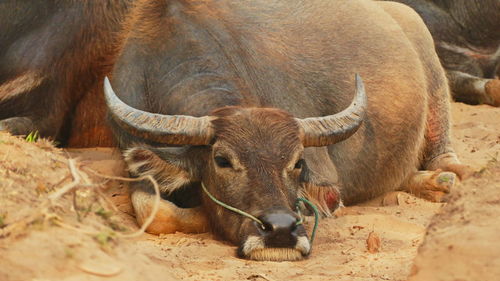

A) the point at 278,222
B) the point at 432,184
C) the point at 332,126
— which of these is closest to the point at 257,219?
the point at 278,222

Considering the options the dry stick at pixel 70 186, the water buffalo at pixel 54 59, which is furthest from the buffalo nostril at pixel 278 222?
the water buffalo at pixel 54 59

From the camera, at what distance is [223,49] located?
6.68m

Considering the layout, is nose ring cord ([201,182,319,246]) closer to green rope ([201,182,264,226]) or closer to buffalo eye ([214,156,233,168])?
green rope ([201,182,264,226])

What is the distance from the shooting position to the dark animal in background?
572 centimetres

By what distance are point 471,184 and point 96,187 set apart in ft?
5.34

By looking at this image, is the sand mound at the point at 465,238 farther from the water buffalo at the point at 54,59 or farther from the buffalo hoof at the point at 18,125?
the buffalo hoof at the point at 18,125

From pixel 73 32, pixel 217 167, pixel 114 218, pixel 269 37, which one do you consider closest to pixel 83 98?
pixel 73 32

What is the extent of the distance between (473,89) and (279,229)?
6.26 metres

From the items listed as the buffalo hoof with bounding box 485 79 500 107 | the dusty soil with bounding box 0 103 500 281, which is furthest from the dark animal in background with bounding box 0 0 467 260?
the buffalo hoof with bounding box 485 79 500 107

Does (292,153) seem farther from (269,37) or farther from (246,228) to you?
(269,37)

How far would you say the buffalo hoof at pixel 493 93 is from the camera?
10.8 meters

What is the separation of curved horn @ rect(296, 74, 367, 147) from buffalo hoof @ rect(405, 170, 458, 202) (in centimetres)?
135

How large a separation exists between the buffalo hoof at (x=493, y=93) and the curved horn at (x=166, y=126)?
5673 millimetres

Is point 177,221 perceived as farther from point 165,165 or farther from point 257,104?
point 257,104
